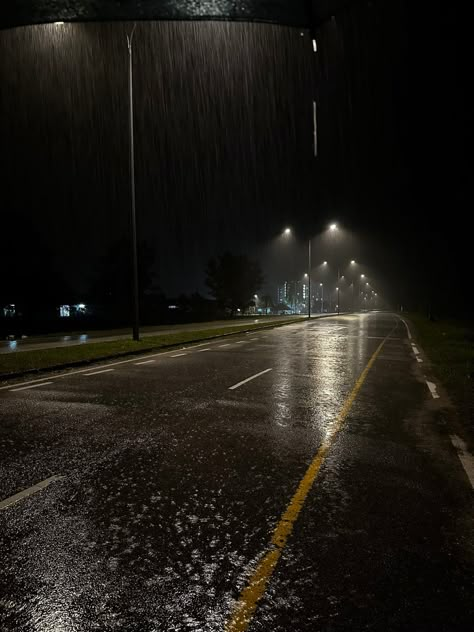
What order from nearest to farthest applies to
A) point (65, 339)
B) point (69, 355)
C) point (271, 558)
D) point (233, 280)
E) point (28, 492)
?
1. point (271, 558)
2. point (28, 492)
3. point (69, 355)
4. point (65, 339)
5. point (233, 280)

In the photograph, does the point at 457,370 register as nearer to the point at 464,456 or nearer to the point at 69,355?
the point at 464,456

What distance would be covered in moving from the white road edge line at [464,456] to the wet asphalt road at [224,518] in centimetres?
9

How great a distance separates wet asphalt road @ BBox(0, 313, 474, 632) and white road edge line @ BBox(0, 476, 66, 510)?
92 mm

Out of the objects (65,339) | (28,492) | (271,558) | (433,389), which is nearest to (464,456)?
(271,558)

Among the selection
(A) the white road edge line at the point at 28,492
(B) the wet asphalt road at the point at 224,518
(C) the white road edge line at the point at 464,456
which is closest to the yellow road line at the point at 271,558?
(B) the wet asphalt road at the point at 224,518

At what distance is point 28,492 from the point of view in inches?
173

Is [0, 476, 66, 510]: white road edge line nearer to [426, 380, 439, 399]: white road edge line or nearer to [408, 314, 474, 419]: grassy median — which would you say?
[408, 314, 474, 419]: grassy median

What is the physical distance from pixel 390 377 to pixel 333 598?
9.85m

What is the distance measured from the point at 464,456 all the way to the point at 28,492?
508cm

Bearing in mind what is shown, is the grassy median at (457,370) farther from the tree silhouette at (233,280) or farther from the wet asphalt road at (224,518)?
the tree silhouette at (233,280)

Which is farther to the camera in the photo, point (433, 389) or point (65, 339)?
point (65, 339)

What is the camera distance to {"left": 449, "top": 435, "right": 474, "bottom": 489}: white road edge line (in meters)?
5.04

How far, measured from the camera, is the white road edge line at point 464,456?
5.04 m

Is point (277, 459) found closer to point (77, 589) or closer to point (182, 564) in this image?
Answer: point (182, 564)
